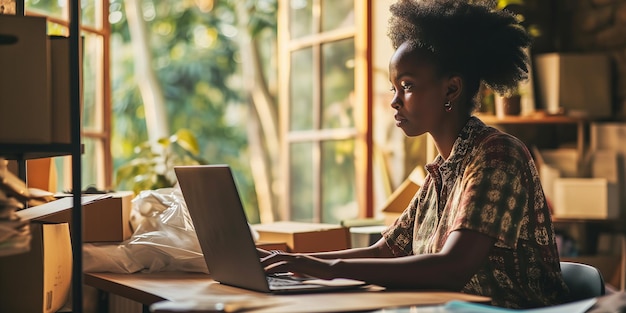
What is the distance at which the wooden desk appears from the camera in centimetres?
152

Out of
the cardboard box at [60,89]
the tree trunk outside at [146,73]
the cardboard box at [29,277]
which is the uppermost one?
the tree trunk outside at [146,73]

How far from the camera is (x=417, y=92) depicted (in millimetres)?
2043

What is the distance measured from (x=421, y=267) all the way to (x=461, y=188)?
0.91ft

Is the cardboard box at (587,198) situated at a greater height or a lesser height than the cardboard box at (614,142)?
lesser

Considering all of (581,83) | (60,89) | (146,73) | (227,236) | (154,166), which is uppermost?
(146,73)

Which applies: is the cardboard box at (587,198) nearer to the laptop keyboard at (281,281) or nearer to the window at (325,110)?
the window at (325,110)

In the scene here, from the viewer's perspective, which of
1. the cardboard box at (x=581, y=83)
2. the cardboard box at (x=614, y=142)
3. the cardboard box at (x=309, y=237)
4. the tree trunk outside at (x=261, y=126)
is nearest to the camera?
the cardboard box at (x=309, y=237)

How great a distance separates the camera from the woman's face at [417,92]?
6.70ft

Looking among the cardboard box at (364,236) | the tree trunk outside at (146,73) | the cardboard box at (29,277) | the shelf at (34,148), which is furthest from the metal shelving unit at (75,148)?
the tree trunk outside at (146,73)

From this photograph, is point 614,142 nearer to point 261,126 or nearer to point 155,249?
point 155,249

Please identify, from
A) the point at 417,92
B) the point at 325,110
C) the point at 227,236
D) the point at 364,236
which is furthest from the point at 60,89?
the point at 325,110

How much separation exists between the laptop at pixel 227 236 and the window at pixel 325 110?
89.3 inches

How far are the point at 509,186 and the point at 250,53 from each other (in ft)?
19.1

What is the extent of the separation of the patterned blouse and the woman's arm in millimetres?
42
